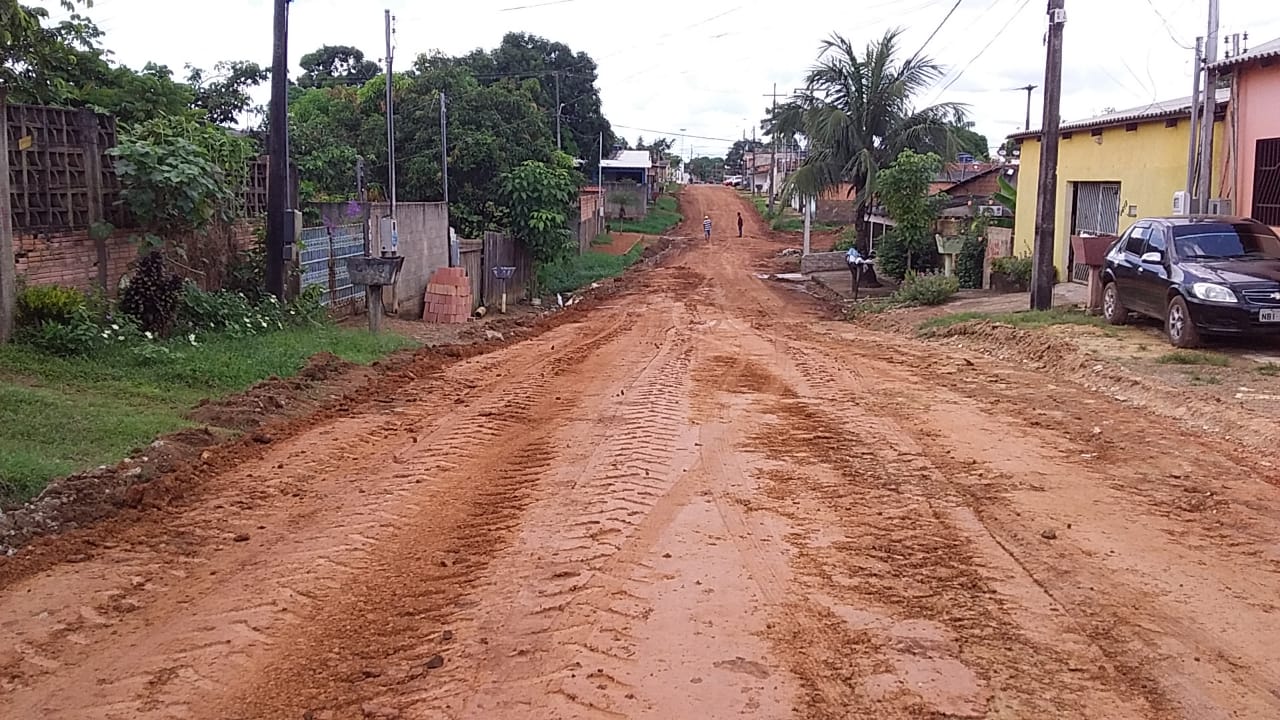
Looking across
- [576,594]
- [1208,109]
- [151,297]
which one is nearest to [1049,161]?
[1208,109]

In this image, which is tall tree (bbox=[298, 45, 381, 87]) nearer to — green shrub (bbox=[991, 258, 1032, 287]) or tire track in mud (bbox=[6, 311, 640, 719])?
green shrub (bbox=[991, 258, 1032, 287])

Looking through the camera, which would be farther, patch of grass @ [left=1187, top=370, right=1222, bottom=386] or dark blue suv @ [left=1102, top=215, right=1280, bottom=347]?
dark blue suv @ [left=1102, top=215, right=1280, bottom=347]

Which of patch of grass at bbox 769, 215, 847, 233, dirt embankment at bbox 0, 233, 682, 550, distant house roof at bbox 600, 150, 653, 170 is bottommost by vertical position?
dirt embankment at bbox 0, 233, 682, 550

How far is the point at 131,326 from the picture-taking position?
12070mm

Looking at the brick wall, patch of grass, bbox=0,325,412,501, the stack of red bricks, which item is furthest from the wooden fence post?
the stack of red bricks

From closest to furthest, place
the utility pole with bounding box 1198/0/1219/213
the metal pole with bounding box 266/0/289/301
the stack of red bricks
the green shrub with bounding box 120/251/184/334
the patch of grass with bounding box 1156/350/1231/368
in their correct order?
the green shrub with bounding box 120/251/184/334 → the patch of grass with bounding box 1156/350/1231/368 → the metal pole with bounding box 266/0/289/301 → the utility pole with bounding box 1198/0/1219/213 → the stack of red bricks

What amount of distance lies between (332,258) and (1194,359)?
12.7m

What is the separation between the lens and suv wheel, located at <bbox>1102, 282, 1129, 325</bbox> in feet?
53.9

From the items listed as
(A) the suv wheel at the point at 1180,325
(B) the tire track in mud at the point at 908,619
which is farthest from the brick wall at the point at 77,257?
(A) the suv wheel at the point at 1180,325

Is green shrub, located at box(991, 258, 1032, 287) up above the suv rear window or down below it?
below

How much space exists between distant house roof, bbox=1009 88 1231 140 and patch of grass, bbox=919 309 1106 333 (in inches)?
182

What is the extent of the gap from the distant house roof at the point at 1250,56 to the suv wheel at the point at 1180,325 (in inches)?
216

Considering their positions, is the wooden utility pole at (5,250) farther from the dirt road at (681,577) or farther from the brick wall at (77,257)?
the dirt road at (681,577)

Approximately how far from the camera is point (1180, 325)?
1415cm
